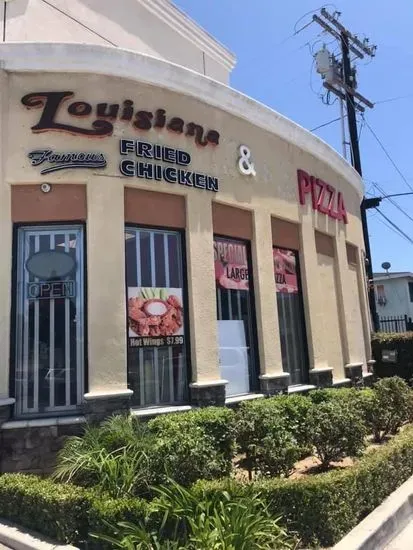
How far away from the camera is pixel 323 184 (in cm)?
1287

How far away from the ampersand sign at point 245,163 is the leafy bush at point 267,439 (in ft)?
16.1

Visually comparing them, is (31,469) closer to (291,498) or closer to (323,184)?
(291,498)

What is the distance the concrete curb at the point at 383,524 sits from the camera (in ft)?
15.6

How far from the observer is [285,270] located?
11477 millimetres

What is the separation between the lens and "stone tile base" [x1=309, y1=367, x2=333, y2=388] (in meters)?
Result: 11.4

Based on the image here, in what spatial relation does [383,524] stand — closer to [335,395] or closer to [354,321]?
[335,395]

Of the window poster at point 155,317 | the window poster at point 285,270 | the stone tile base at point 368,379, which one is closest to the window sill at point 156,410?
the window poster at point 155,317

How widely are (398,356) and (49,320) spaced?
10.8 meters

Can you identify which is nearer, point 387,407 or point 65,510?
point 65,510

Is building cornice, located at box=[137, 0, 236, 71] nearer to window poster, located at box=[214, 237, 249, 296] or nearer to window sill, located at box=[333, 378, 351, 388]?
window poster, located at box=[214, 237, 249, 296]

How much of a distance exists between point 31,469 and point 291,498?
4007mm

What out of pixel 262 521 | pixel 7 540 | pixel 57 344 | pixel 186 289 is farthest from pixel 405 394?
pixel 7 540

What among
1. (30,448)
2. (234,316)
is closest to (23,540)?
(30,448)

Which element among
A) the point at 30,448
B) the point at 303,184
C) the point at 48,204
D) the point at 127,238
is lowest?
the point at 30,448
